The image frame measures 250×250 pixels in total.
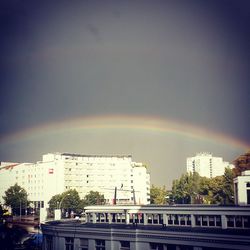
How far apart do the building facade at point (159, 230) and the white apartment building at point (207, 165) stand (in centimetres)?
8955

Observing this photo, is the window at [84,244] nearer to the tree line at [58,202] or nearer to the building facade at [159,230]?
the building facade at [159,230]

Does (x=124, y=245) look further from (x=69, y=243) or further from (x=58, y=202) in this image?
(x=58, y=202)

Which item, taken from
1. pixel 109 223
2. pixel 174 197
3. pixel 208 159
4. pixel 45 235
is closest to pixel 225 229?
pixel 109 223

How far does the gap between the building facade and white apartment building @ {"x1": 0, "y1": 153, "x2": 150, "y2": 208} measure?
2917 cm

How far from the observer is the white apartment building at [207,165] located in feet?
352

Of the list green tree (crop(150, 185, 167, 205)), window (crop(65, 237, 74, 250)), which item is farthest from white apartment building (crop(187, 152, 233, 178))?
window (crop(65, 237, 74, 250))

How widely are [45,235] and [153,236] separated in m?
8.09

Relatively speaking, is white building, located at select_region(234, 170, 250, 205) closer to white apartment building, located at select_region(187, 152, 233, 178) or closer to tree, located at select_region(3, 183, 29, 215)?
tree, located at select_region(3, 183, 29, 215)

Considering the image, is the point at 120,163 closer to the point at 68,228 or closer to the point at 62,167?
the point at 62,167

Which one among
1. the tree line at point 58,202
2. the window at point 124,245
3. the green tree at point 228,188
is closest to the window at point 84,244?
the window at point 124,245

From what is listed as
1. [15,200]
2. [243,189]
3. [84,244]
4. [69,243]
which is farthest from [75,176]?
[84,244]

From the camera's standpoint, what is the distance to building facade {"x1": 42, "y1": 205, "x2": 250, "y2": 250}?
1240cm

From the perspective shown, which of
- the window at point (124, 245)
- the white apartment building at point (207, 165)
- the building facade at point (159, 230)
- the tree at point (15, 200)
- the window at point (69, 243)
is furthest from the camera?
the white apartment building at point (207, 165)

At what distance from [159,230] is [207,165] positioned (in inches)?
4012
